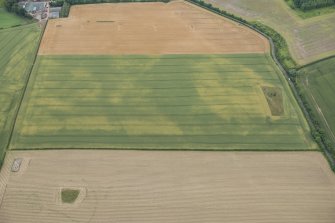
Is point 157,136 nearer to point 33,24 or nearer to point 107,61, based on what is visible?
point 107,61

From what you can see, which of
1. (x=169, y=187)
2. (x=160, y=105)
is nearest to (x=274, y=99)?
(x=160, y=105)

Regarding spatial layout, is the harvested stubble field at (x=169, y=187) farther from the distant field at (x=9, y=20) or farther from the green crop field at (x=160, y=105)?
the distant field at (x=9, y=20)

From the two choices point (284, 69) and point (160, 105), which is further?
point (284, 69)

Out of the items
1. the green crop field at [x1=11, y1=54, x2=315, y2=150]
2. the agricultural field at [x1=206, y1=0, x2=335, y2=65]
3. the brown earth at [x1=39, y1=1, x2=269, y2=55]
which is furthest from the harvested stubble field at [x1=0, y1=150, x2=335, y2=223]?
the agricultural field at [x1=206, y1=0, x2=335, y2=65]

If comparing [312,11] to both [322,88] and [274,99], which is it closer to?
[322,88]

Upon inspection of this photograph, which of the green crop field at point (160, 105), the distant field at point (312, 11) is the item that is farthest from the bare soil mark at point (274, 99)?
the distant field at point (312, 11)

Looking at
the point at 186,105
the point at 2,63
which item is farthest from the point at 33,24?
the point at 186,105
